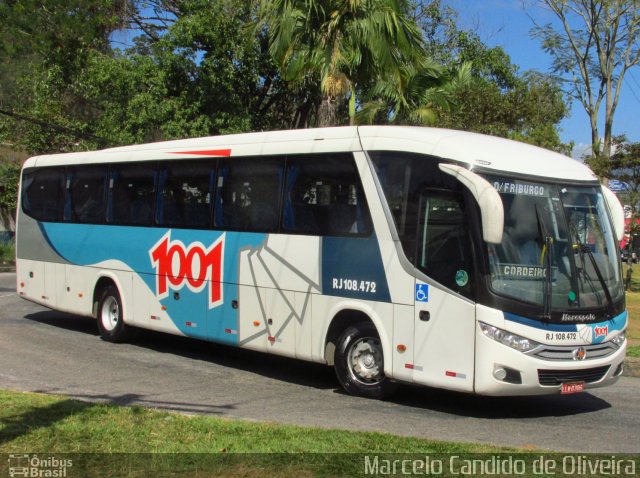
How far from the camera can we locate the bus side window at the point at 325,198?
30.9 feet

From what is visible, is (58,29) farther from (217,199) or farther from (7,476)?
(7,476)

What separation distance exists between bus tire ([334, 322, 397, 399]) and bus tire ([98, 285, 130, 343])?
5392 mm

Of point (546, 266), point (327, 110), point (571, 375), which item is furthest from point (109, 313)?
point (571, 375)

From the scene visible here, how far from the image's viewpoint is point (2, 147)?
122 ft

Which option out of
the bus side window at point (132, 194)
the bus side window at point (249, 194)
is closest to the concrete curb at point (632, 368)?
the bus side window at point (249, 194)

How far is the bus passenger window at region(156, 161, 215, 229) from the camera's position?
1167 centimetres

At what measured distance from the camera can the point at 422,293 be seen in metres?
8.59

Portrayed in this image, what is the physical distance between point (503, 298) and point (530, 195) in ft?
4.00

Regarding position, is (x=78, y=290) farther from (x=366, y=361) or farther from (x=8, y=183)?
(x=8, y=183)

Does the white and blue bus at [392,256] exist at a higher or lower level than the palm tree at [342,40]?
lower

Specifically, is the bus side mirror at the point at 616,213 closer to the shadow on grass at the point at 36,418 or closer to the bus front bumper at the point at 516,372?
the bus front bumper at the point at 516,372

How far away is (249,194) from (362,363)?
3039mm

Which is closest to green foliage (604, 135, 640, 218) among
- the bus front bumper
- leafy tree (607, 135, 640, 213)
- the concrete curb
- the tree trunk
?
leafy tree (607, 135, 640, 213)

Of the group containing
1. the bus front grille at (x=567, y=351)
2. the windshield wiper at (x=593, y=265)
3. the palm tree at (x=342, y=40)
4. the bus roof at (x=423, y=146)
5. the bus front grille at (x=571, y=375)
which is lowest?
the bus front grille at (x=571, y=375)
